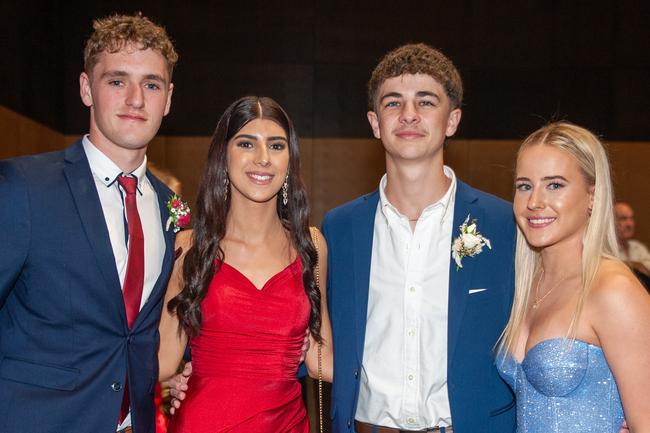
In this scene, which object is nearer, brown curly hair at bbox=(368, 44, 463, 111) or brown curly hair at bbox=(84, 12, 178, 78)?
brown curly hair at bbox=(84, 12, 178, 78)

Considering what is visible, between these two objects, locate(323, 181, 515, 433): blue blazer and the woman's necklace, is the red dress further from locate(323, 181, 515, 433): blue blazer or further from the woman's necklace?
the woman's necklace

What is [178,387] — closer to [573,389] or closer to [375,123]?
[375,123]

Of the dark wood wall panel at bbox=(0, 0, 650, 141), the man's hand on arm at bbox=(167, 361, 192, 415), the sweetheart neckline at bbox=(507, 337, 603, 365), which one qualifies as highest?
the dark wood wall panel at bbox=(0, 0, 650, 141)

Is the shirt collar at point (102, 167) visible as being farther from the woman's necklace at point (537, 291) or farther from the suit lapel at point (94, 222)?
the woman's necklace at point (537, 291)

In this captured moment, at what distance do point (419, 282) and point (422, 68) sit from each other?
0.99 meters

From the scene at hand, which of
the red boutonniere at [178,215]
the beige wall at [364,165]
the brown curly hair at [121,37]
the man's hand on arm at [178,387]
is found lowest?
the man's hand on arm at [178,387]

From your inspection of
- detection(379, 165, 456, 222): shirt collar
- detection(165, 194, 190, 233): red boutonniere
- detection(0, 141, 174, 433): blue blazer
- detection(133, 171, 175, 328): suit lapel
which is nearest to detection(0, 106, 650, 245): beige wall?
detection(379, 165, 456, 222): shirt collar

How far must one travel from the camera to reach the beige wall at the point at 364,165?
939 centimetres

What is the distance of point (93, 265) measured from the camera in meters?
2.48

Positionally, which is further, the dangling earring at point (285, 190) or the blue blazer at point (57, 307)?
the dangling earring at point (285, 190)

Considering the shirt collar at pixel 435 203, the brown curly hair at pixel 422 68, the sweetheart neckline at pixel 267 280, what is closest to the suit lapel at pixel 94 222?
the sweetheart neckline at pixel 267 280

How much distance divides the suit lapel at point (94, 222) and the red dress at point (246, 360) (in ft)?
2.30

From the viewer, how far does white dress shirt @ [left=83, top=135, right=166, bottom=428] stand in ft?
8.67

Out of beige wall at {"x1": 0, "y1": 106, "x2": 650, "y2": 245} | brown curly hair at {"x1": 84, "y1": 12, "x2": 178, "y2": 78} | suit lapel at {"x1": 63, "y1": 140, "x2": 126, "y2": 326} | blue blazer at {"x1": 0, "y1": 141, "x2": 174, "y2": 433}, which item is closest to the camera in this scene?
blue blazer at {"x1": 0, "y1": 141, "x2": 174, "y2": 433}
